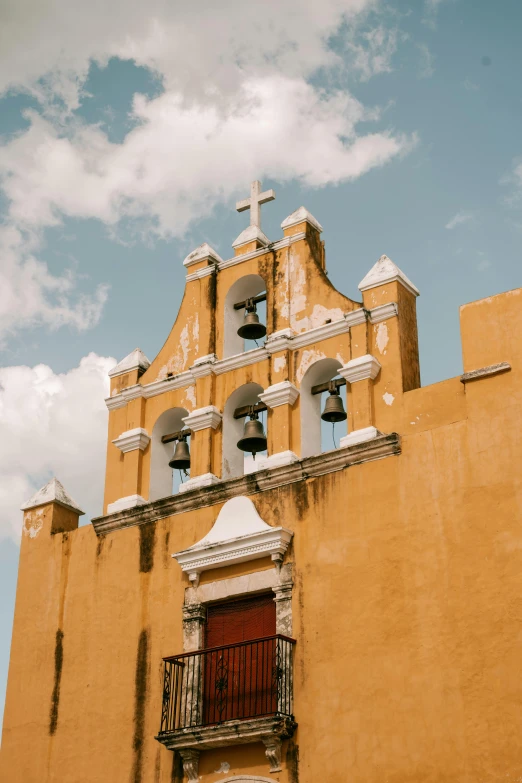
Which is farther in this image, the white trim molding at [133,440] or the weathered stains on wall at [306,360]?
the white trim molding at [133,440]

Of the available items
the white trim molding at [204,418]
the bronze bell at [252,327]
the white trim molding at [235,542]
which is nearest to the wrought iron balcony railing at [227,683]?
the white trim molding at [235,542]

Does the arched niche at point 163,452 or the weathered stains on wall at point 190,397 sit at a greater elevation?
the weathered stains on wall at point 190,397

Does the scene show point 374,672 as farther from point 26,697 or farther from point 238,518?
point 26,697

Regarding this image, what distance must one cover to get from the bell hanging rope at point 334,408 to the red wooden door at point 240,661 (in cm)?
227

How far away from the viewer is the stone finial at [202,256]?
16.1 metres

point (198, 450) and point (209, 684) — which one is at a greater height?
point (198, 450)

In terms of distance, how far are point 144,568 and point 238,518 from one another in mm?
1476

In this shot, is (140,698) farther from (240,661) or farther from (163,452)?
(163,452)

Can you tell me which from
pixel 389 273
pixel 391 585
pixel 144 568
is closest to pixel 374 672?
pixel 391 585

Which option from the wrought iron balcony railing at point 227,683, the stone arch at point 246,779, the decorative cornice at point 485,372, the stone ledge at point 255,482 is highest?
the decorative cornice at point 485,372

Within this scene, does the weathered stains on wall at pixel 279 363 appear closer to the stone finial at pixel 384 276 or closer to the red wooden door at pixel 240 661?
the stone finial at pixel 384 276

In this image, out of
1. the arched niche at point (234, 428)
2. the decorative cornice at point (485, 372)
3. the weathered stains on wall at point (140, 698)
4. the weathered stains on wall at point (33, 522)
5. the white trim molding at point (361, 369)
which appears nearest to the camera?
the decorative cornice at point (485, 372)

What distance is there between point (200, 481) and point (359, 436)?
225 cm

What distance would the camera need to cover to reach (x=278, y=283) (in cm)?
1509
